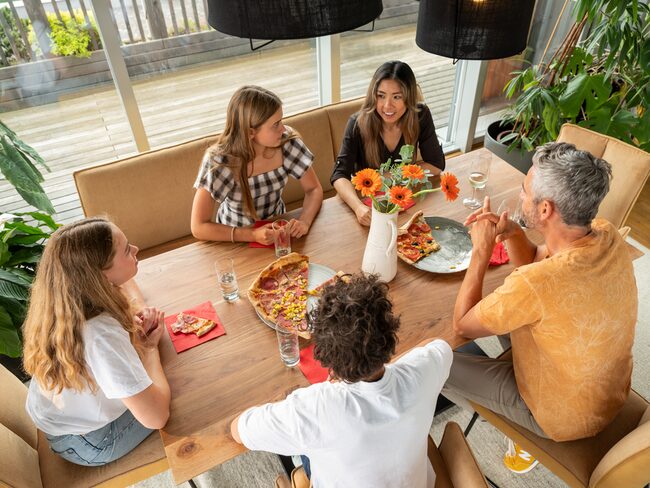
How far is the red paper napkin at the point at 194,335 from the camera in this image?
4.81ft

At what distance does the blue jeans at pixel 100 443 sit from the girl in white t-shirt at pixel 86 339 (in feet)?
A: 0.19

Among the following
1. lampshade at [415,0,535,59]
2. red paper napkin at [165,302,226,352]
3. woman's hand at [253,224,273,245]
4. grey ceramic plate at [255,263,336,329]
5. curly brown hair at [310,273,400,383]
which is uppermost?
lampshade at [415,0,535,59]

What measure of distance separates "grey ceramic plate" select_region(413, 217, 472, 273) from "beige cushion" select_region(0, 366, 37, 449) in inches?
56.3

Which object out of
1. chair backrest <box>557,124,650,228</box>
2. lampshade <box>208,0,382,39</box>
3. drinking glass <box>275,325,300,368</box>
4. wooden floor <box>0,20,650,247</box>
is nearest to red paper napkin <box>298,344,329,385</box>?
drinking glass <box>275,325,300,368</box>

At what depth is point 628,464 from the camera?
129 centimetres

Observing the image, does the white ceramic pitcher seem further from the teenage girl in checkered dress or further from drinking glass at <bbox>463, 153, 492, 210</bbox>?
drinking glass at <bbox>463, 153, 492, 210</bbox>

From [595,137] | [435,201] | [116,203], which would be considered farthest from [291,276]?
[595,137]

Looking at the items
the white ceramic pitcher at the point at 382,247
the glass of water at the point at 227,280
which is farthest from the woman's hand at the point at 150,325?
the white ceramic pitcher at the point at 382,247

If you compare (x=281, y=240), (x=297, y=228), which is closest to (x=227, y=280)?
(x=281, y=240)

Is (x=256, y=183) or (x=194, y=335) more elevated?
(x=256, y=183)

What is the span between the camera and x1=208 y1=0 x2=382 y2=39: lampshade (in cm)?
80

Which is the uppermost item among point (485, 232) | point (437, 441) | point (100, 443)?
point (485, 232)

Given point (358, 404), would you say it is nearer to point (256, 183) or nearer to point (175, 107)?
point (256, 183)

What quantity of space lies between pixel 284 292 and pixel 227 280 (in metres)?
0.20
